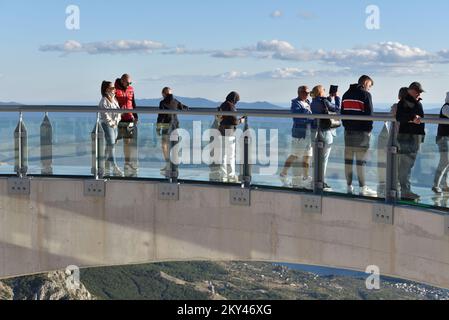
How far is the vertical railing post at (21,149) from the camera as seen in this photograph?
58.3ft

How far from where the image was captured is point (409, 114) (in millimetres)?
13969

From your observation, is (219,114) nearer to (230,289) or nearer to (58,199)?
(58,199)

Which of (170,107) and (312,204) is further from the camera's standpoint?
(170,107)

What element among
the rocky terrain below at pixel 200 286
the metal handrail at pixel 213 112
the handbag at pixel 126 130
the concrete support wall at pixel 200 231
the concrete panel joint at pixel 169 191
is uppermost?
the metal handrail at pixel 213 112

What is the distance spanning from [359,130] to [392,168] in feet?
2.57

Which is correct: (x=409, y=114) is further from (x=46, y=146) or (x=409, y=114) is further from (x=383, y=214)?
(x=46, y=146)

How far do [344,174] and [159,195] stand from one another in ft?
12.0

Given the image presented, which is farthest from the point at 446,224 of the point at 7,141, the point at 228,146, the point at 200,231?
the point at 7,141

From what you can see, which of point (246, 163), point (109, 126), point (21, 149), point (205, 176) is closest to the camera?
point (246, 163)

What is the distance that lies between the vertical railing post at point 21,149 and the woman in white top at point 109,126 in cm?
151

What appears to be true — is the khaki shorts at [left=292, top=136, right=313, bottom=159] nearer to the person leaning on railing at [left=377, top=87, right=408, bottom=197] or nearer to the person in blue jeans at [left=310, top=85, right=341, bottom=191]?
the person in blue jeans at [left=310, top=85, right=341, bottom=191]

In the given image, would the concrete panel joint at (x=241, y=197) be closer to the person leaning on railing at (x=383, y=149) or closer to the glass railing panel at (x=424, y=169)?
the person leaning on railing at (x=383, y=149)

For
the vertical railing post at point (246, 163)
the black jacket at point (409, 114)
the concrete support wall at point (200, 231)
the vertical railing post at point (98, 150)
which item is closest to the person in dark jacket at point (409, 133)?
the black jacket at point (409, 114)
